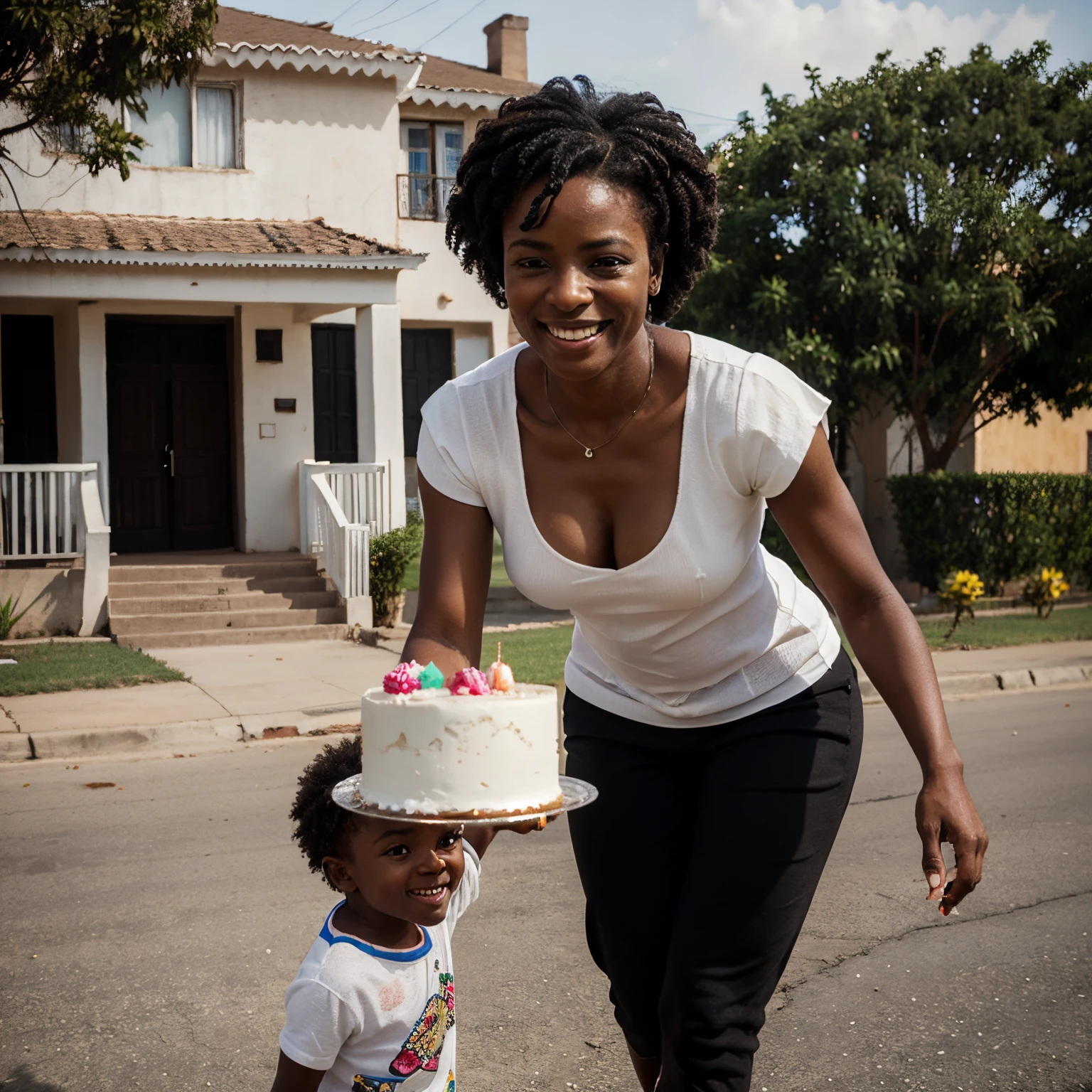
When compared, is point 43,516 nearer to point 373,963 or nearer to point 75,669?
point 75,669

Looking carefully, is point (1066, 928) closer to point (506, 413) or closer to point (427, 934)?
point (427, 934)

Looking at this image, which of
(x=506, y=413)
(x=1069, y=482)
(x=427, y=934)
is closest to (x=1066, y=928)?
(x=427, y=934)

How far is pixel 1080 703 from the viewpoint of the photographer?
10.5 meters

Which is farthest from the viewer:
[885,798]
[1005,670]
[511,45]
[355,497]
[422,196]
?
[511,45]

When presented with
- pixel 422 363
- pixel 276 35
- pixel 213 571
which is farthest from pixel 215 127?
pixel 213 571

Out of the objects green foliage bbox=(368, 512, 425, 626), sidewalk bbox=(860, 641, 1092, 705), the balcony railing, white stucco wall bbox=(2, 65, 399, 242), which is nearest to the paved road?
sidewalk bbox=(860, 641, 1092, 705)

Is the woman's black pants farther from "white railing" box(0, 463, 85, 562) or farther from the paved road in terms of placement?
"white railing" box(0, 463, 85, 562)

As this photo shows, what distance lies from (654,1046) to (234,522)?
608 inches

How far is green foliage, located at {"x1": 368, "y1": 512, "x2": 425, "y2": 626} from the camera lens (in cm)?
1466

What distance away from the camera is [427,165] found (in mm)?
20844

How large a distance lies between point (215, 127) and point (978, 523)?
1140 cm

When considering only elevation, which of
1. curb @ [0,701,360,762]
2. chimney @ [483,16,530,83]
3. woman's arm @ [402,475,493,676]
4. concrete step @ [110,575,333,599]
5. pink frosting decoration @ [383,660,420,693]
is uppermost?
chimney @ [483,16,530,83]

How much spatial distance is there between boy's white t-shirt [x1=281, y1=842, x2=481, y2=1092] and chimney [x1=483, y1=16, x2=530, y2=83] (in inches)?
973

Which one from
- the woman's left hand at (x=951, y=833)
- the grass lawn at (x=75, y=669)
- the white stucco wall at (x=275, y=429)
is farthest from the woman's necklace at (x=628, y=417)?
the white stucco wall at (x=275, y=429)
